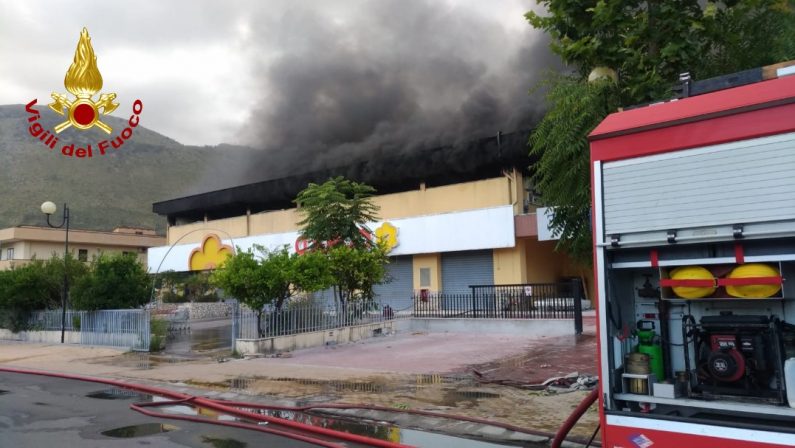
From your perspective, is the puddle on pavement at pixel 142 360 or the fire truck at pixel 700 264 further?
the puddle on pavement at pixel 142 360

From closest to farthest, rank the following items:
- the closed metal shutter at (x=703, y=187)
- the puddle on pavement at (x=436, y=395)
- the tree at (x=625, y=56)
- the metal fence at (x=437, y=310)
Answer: the closed metal shutter at (x=703, y=187) < the puddle on pavement at (x=436, y=395) < the tree at (x=625, y=56) < the metal fence at (x=437, y=310)

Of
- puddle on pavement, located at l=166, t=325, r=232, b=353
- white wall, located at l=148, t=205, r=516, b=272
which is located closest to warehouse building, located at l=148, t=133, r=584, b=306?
white wall, located at l=148, t=205, r=516, b=272

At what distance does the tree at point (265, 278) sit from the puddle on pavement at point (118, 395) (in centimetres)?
420

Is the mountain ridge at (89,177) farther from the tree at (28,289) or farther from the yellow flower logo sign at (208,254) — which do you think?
the tree at (28,289)

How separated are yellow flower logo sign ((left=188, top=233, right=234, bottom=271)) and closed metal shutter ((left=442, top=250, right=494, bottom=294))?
643 inches

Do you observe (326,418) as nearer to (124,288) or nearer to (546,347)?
(546,347)

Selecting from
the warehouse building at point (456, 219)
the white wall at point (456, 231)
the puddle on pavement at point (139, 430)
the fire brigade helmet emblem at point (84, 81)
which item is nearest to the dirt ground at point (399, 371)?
the puddle on pavement at point (139, 430)

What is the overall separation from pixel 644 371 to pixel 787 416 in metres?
0.86

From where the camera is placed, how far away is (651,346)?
4309 mm

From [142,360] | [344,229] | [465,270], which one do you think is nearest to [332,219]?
[344,229]

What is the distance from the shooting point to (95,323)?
17.7 metres

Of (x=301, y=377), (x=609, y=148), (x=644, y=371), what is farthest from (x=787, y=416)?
(x=301, y=377)

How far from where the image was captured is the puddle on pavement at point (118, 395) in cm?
923

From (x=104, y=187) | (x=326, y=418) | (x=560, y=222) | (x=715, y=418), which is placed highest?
(x=104, y=187)
